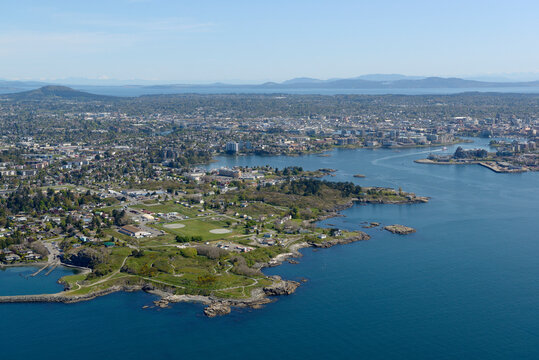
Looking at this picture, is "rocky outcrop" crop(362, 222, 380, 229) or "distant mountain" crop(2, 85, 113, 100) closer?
"rocky outcrop" crop(362, 222, 380, 229)

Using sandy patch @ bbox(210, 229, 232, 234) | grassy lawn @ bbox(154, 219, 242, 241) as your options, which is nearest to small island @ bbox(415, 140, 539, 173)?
grassy lawn @ bbox(154, 219, 242, 241)

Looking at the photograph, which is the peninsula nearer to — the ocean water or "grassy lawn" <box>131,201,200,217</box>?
"grassy lawn" <box>131,201,200,217</box>

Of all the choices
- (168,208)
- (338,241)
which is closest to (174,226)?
(168,208)

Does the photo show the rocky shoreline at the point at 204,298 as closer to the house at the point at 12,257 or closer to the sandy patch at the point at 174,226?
the house at the point at 12,257

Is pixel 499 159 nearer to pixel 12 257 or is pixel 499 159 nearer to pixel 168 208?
pixel 168 208

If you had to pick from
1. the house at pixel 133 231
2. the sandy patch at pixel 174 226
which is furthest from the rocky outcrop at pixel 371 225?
the house at pixel 133 231
